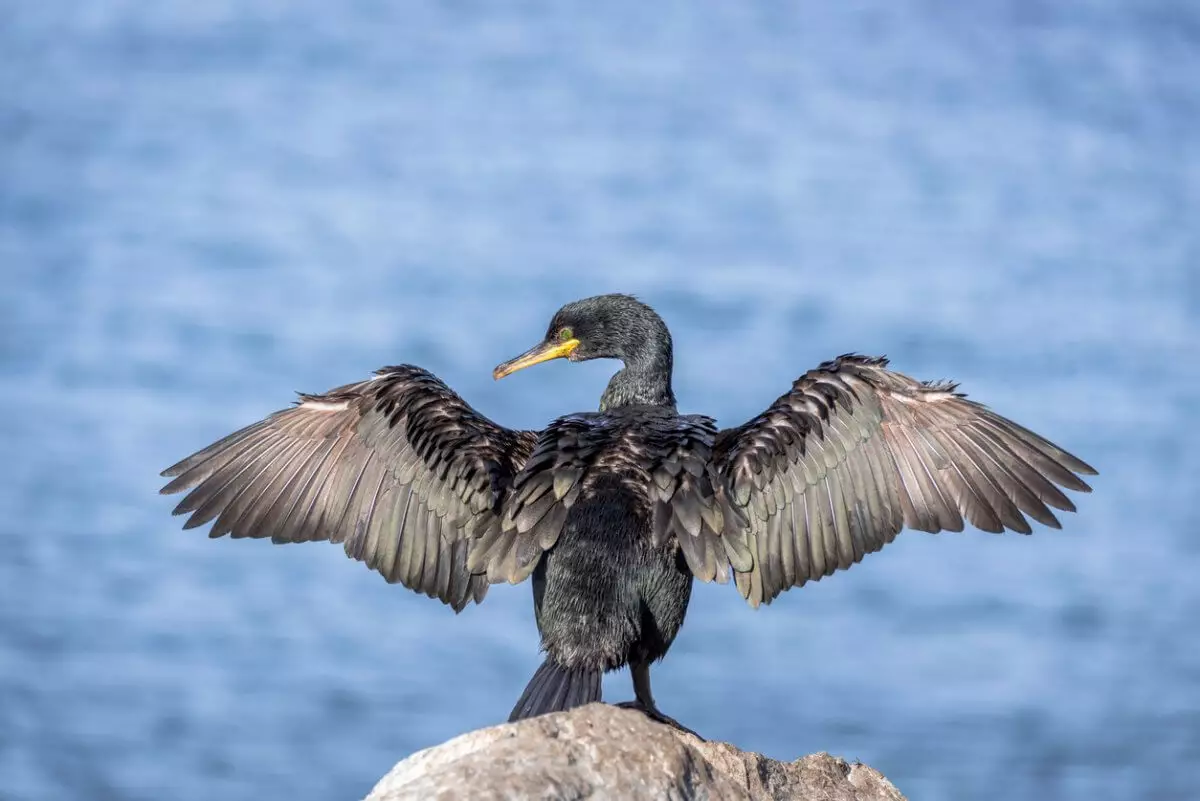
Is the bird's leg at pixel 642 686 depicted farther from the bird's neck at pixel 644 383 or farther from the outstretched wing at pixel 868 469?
the bird's neck at pixel 644 383

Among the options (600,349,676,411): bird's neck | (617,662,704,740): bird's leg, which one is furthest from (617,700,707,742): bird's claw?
(600,349,676,411): bird's neck

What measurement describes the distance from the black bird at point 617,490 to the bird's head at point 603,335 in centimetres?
15

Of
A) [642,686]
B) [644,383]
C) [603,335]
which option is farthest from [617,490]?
[603,335]

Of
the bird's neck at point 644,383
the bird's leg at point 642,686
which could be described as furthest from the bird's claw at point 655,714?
the bird's neck at point 644,383

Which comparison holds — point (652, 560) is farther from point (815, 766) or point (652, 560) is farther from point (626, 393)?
point (626, 393)

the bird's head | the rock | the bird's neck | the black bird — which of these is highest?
the bird's head

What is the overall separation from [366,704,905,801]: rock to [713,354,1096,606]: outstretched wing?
1.66 m

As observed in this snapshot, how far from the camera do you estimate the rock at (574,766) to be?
13.6ft

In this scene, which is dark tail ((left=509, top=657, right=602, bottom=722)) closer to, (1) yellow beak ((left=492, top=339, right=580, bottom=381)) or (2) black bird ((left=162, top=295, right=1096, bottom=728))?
(2) black bird ((left=162, top=295, right=1096, bottom=728))

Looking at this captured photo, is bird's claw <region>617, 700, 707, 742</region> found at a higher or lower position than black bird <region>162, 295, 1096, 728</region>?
lower

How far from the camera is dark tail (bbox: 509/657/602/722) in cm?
545

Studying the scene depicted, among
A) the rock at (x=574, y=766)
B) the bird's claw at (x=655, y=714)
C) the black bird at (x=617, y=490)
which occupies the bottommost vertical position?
the rock at (x=574, y=766)

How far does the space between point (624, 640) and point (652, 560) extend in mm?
338

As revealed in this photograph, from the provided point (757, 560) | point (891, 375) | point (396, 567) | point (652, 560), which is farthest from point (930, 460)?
point (396, 567)
